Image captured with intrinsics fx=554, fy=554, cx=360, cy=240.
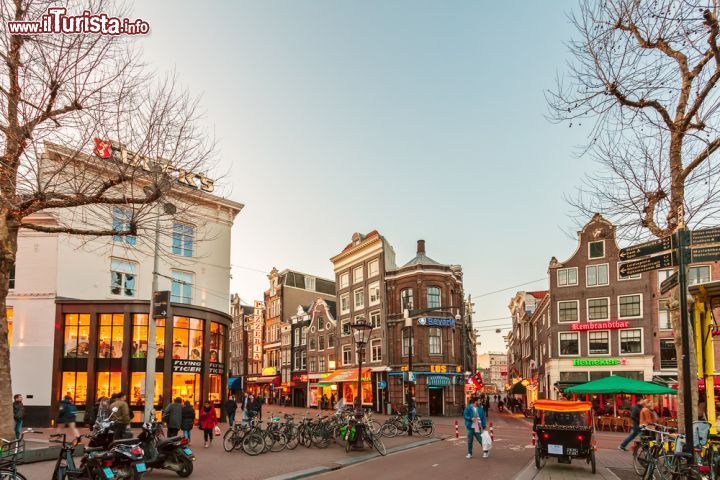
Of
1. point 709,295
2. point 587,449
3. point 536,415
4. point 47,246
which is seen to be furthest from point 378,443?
point 47,246

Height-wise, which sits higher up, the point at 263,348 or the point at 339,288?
the point at 339,288

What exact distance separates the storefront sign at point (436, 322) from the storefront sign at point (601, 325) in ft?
32.1

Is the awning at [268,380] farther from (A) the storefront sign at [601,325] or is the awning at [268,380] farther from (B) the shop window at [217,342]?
(A) the storefront sign at [601,325]

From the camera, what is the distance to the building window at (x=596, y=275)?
41719 mm

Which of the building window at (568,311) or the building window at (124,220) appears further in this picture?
the building window at (568,311)

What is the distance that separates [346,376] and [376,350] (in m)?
4.51

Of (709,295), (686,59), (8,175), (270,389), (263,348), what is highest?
(686,59)

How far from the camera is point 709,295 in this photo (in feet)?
40.6

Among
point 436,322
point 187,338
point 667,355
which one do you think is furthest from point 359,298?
point 667,355

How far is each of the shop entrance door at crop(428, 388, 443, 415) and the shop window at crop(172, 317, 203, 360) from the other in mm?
22024

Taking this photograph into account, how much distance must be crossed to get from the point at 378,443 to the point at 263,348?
5874 cm

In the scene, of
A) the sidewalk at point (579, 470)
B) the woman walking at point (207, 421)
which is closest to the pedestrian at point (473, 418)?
the sidewalk at point (579, 470)

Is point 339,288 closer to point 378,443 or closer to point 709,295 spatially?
point 378,443

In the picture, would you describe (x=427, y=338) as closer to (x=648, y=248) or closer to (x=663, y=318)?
(x=663, y=318)
